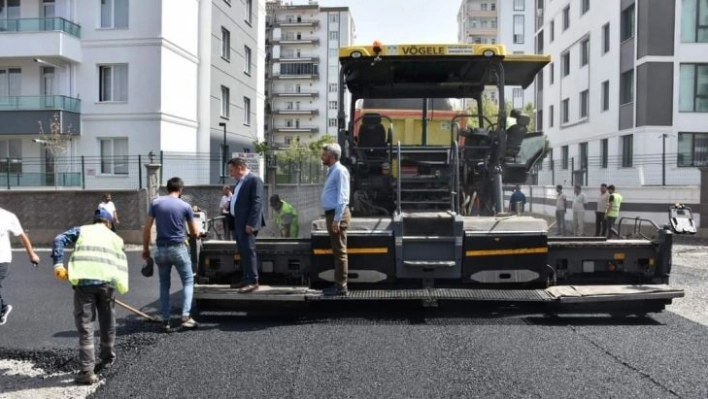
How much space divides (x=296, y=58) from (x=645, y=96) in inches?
2433

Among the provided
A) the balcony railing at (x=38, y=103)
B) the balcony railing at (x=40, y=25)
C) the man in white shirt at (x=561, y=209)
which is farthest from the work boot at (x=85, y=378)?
the balcony railing at (x=40, y=25)

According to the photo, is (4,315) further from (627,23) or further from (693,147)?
(627,23)

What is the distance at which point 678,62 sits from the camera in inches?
1000

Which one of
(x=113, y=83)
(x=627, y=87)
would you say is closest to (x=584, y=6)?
(x=627, y=87)

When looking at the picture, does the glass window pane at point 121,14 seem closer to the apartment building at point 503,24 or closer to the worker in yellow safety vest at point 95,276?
the worker in yellow safety vest at point 95,276

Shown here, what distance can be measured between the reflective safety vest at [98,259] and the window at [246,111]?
29464 mm

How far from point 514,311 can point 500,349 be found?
1.92 m

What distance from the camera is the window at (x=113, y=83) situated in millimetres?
26000

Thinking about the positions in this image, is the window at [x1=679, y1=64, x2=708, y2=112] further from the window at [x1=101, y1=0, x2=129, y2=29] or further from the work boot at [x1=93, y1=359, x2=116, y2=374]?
the work boot at [x1=93, y1=359, x2=116, y2=374]

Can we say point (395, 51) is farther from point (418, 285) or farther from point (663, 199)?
point (663, 199)

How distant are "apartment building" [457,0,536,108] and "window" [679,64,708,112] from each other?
64.6 feet

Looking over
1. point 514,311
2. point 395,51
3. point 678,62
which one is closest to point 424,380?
point 514,311

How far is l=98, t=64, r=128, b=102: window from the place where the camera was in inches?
1024

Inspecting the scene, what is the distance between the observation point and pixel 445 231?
25.0 ft
